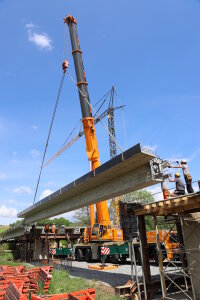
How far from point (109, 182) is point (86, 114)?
9.42 m

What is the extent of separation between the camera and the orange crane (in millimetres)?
20953

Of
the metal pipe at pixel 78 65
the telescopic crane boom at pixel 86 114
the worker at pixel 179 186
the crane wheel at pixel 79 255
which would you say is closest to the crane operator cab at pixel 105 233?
the telescopic crane boom at pixel 86 114

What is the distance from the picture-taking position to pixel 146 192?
7081 cm

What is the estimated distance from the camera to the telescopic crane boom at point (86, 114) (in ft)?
68.5

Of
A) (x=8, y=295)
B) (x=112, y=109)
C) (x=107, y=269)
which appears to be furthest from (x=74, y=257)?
(x=112, y=109)

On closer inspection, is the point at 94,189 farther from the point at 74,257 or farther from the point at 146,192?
the point at 146,192

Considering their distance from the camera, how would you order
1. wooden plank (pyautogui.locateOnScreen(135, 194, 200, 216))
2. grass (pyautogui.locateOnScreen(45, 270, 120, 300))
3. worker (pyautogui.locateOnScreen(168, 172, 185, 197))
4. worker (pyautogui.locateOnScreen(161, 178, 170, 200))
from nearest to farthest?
wooden plank (pyautogui.locateOnScreen(135, 194, 200, 216)) < worker (pyautogui.locateOnScreen(168, 172, 185, 197)) < grass (pyautogui.locateOnScreen(45, 270, 120, 300)) < worker (pyautogui.locateOnScreen(161, 178, 170, 200))

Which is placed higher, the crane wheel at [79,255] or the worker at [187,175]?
the worker at [187,175]

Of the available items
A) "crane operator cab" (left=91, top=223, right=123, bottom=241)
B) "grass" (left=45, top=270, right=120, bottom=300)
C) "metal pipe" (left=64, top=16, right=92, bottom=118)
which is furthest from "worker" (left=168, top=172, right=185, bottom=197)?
"metal pipe" (left=64, top=16, right=92, bottom=118)

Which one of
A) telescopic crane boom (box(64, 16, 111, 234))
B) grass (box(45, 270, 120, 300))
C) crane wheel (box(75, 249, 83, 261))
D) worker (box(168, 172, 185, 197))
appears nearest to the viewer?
worker (box(168, 172, 185, 197))

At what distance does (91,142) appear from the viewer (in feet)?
69.1

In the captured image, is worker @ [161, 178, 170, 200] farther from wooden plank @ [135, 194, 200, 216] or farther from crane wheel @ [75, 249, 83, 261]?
crane wheel @ [75, 249, 83, 261]

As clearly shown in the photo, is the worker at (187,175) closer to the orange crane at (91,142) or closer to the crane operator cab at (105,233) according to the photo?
the orange crane at (91,142)

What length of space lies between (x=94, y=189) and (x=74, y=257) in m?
15.6
